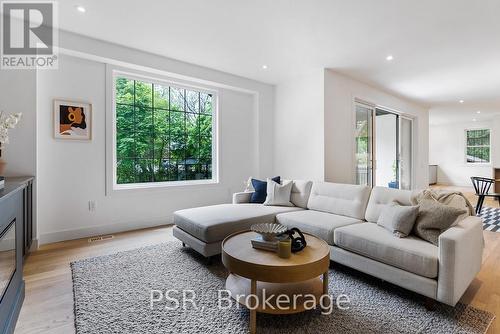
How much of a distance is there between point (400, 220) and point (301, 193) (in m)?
1.48

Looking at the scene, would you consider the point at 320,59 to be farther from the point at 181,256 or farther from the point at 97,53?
the point at 181,256

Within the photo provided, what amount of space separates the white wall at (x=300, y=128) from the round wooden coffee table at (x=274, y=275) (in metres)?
2.67

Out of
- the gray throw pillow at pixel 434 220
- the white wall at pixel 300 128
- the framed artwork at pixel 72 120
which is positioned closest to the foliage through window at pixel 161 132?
the framed artwork at pixel 72 120

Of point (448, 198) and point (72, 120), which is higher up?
point (72, 120)

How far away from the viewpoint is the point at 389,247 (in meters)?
2.03

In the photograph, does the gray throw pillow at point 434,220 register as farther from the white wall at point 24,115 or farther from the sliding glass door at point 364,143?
the white wall at point 24,115

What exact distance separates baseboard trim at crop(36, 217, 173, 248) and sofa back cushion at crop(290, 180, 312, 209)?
210cm

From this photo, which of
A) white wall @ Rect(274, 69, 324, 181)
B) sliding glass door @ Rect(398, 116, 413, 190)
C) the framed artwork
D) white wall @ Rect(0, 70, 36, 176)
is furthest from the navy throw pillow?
sliding glass door @ Rect(398, 116, 413, 190)

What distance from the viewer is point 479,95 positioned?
589cm

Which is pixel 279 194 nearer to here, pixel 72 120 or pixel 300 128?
pixel 300 128

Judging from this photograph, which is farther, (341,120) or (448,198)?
(341,120)

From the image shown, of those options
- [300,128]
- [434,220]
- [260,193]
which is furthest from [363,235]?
[300,128]

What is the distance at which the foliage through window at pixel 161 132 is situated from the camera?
13.0 feet

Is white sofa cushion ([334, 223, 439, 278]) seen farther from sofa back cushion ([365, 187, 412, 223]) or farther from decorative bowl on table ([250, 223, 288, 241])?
decorative bowl on table ([250, 223, 288, 241])
